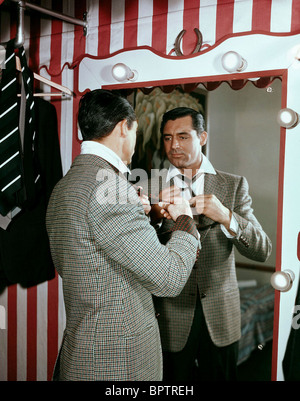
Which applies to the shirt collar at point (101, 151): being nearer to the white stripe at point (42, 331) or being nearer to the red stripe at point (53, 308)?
the red stripe at point (53, 308)

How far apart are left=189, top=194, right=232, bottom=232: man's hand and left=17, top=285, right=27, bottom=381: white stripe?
1.22m

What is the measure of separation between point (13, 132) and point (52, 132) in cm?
34

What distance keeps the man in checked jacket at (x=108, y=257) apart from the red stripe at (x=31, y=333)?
833 mm

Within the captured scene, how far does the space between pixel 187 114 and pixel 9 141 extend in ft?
2.60

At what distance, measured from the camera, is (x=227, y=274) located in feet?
5.19

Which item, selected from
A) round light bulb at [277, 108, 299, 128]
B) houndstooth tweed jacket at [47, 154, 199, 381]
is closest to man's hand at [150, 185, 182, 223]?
houndstooth tweed jacket at [47, 154, 199, 381]

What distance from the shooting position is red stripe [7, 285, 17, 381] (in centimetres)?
224

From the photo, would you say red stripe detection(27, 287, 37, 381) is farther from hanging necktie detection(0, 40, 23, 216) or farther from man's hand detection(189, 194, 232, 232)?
man's hand detection(189, 194, 232, 232)

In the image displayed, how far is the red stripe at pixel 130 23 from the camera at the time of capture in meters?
1.81

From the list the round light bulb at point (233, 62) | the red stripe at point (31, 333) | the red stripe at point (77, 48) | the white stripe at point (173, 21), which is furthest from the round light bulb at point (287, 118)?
the red stripe at point (31, 333)

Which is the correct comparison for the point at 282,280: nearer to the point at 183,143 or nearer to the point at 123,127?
the point at 183,143

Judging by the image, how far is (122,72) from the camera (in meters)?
1.72

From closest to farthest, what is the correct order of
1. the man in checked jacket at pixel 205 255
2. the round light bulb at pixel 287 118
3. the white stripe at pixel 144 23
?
the round light bulb at pixel 287 118
the man in checked jacket at pixel 205 255
the white stripe at pixel 144 23

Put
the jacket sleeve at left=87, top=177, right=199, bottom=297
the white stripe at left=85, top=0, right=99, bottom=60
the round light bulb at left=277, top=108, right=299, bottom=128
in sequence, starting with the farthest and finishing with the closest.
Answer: the white stripe at left=85, top=0, right=99, bottom=60 < the round light bulb at left=277, top=108, right=299, bottom=128 < the jacket sleeve at left=87, top=177, right=199, bottom=297
